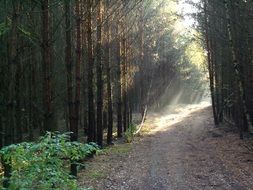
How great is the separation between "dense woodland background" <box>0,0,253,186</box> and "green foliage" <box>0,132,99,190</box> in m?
5.60

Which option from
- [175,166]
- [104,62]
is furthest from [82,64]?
[175,166]

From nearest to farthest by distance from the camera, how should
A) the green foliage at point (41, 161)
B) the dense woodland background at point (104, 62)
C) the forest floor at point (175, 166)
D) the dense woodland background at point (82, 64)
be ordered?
the green foliage at point (41, 161)
the dense woodland background at point (82, 64)
the forest floor at point (175, 166)
the dense woodland background at point (104, 62)

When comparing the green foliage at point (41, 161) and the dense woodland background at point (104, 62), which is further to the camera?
the dense woodland background at point (104, 62)

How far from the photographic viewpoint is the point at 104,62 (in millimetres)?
28156

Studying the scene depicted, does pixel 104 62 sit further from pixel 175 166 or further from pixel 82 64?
pixel 175 166

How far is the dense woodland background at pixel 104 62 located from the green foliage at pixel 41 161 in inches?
220

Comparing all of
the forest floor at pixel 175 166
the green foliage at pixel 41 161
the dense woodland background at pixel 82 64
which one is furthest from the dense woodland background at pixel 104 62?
the green foliage at pixel 41 161

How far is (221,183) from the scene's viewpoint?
1275 cm

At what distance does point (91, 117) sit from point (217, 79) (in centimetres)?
1413

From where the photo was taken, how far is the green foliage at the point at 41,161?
5107 mm

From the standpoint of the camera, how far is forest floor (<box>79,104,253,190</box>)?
42.3ft

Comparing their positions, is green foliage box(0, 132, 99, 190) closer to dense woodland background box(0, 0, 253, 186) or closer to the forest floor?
dense woodland background box(0, 0, 253, 186)

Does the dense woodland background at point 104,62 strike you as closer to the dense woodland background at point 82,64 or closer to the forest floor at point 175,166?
the dense woodland background at point 82,64

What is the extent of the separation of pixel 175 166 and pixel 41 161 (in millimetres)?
10985
